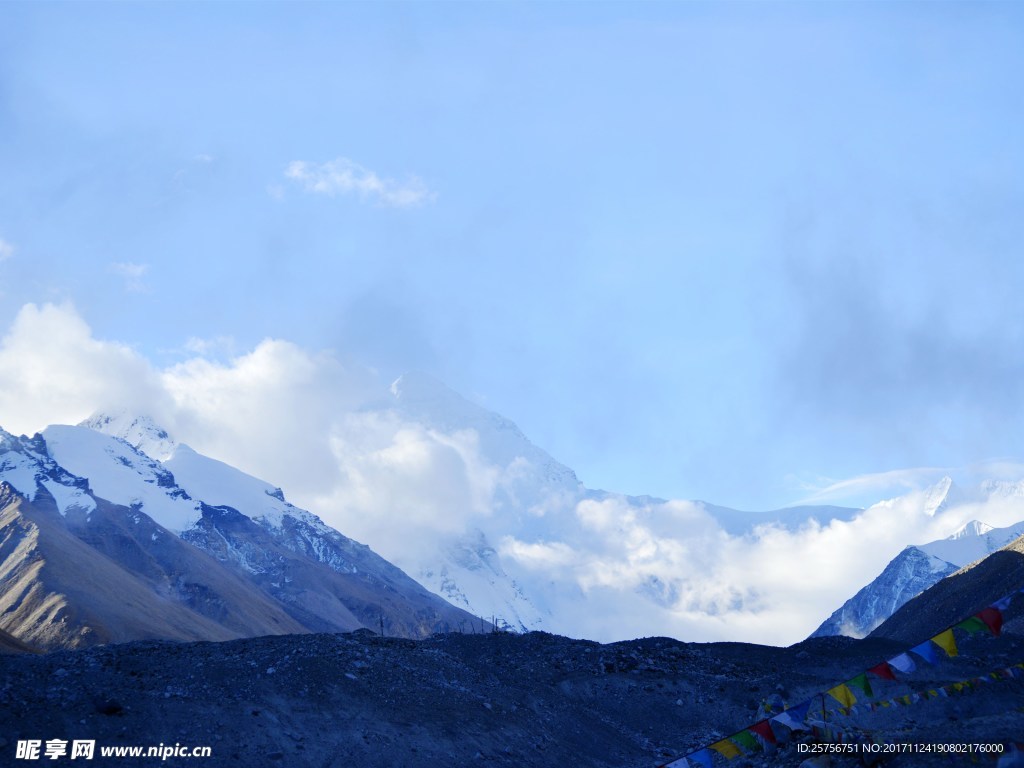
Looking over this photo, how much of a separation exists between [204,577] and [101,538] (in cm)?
1768

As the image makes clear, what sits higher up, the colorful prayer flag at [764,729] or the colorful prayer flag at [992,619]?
the colorful prayer flag at [992,619]

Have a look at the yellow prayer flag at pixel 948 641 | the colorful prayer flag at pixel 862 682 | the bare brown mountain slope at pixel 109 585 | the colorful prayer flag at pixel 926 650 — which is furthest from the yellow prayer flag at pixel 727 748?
the bare brown mountain slope at pixel 109 585

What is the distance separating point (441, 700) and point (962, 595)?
4990cm

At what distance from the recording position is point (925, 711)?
122ft

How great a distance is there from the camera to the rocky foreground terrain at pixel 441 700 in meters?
26.0

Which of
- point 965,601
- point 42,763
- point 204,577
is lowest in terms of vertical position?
point 42,763

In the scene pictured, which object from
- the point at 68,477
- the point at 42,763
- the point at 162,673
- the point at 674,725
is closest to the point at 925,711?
the point at 674,725

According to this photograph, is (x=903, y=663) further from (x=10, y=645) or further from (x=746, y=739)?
(x=10, y=645)

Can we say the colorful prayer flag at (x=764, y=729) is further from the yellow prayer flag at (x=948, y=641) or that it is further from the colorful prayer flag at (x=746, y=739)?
the yellow prayer flag at (x=948, y=641)

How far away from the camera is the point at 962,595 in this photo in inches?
2778

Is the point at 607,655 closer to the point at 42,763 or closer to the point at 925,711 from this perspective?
the point at 925,711

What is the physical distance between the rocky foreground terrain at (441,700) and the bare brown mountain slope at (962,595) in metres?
19.2

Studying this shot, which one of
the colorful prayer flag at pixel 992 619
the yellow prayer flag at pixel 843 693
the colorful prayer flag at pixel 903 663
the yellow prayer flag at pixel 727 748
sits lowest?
the yellow prayer flag at pixel 727 748

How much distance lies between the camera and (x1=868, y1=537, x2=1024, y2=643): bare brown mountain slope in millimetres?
67438
